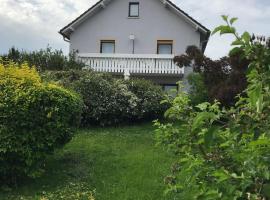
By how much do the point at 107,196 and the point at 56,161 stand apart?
2.51 metres

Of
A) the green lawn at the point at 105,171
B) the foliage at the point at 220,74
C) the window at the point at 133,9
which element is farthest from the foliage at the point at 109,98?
the window at the point at 133,9

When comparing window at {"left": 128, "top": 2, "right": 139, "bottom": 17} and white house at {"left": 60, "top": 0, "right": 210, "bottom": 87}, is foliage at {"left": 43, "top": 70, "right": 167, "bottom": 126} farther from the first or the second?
window at {"left": 128, "top": 2, "right": 139, "bottom": 17}

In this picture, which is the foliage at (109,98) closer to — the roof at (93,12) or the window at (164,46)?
the roof at (93,12)

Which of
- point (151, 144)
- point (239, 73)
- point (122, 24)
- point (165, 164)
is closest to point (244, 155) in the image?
point (165, 164)

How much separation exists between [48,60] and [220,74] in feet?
36.4

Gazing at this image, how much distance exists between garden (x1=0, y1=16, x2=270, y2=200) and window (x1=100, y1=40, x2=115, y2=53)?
6598 millimetres

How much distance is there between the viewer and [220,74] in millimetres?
16375

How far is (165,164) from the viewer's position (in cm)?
1104

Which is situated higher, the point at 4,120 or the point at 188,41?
the point at 188,41

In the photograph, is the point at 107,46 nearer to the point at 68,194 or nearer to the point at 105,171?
the point at 105,171

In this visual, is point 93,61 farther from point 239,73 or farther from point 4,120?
point 4,120

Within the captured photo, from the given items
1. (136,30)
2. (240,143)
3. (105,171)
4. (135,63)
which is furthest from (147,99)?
(240,143)

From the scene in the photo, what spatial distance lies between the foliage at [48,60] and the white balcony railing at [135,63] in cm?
204

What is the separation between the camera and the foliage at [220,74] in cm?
1483
